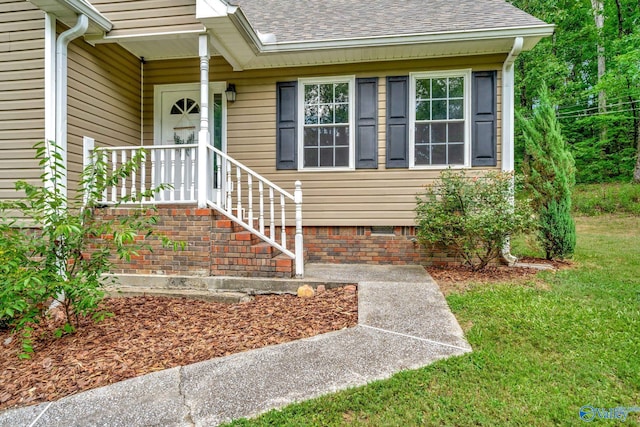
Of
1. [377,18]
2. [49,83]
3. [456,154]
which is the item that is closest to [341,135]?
[456,154]

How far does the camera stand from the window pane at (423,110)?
18.1ft

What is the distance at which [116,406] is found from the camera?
6.68 ft

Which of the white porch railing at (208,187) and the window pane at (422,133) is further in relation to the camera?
the window pane at (422,133)

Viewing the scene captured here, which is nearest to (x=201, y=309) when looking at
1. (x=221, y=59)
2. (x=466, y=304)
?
(x=466, y=304)

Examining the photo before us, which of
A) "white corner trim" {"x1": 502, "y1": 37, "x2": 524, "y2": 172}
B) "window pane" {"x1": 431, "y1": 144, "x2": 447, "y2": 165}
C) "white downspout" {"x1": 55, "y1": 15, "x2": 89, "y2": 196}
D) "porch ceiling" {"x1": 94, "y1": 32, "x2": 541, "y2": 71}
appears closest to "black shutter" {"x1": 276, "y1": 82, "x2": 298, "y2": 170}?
"porch ceiling" {"x1": 94, "y1": 32, "x2": 541, "y2": 71}

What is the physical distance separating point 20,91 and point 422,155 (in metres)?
5.45

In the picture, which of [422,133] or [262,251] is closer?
[262,251]

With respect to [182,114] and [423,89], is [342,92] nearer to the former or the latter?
[423,89]

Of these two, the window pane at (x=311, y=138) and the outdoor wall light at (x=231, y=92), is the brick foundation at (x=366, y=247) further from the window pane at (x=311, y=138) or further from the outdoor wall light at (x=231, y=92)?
the outdoor wall light at (x=231, y=92)

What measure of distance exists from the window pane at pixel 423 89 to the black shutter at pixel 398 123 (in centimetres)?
19

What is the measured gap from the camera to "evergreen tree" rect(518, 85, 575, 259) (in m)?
5.59

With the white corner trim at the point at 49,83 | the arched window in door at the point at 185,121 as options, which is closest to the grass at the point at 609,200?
the arched window in door at the point at 185,121

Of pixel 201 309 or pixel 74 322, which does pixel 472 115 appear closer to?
pixel 201 309
